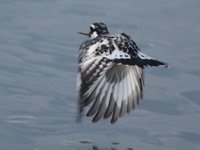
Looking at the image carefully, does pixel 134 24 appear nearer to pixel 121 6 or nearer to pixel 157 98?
pixel 121 6

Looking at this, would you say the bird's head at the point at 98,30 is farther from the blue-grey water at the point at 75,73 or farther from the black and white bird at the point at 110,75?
the blue-grey water at the point at 75,73

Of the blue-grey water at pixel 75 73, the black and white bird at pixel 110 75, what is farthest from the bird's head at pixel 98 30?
the blue-grey water at pixel 75 73

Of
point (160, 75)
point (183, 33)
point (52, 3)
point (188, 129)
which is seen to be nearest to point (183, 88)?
point (160, 75)

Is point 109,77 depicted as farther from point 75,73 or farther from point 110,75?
point 75,73

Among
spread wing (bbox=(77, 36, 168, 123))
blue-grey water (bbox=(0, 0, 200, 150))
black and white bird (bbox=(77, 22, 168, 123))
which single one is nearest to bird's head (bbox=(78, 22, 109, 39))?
black and white bird (bbox=(77, 22, 168, 123))

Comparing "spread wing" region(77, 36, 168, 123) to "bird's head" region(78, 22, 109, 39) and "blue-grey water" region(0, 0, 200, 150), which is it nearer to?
"blue-grey water" region(0, 0, 200, 150)

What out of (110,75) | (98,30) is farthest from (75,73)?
(110,75)
